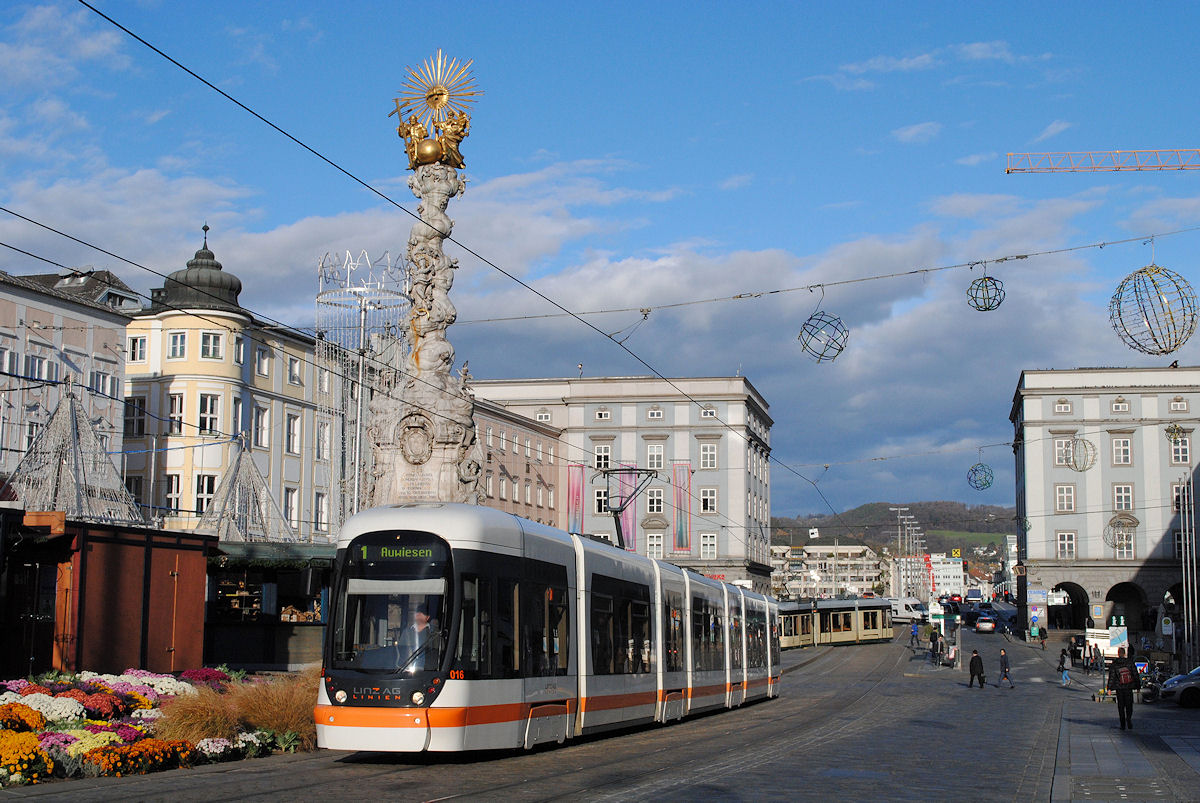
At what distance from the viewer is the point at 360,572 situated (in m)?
16.1

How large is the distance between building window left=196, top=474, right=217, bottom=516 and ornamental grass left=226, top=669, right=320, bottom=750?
128 ft

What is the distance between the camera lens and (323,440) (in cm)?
6481

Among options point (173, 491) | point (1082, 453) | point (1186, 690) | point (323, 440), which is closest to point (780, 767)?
point (1186, 690)

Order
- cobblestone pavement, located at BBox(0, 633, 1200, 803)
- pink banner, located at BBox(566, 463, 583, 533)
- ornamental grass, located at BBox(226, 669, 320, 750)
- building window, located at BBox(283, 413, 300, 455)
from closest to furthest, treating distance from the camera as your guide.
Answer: cobblestone pavement, located at BBox(0, 633, 1200, 803) → ornamental grass, located at BBox(226, 669, 320, 750) → building window, located at BBox(283, 413, 300, 455) → pink banner, located at BBox(566, 463, 583, 533)

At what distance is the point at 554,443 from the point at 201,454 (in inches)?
1712

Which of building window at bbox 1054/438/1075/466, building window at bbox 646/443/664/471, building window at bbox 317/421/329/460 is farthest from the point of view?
building window at bbox 646/443/664/471

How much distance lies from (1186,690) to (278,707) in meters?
25.3

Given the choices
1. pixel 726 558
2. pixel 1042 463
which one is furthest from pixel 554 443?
pixel 1042 463

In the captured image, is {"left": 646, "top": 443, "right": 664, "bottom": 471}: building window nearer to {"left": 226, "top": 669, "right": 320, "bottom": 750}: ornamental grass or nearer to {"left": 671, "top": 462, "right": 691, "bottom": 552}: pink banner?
{"left": 671, "top": 462, "right": 691, "bottom": 552}: pink banner

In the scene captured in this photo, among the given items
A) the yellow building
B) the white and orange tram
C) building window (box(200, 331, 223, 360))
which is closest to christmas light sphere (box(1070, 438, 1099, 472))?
the yellow building

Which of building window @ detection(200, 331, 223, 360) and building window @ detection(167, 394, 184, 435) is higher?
building window @ detection(200, 331, 223, 360)

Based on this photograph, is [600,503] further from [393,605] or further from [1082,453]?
[393,605]

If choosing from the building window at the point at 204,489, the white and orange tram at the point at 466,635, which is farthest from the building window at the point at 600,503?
the white and orange tram at the point at 466,635

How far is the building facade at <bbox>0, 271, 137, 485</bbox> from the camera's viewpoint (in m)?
46.2
